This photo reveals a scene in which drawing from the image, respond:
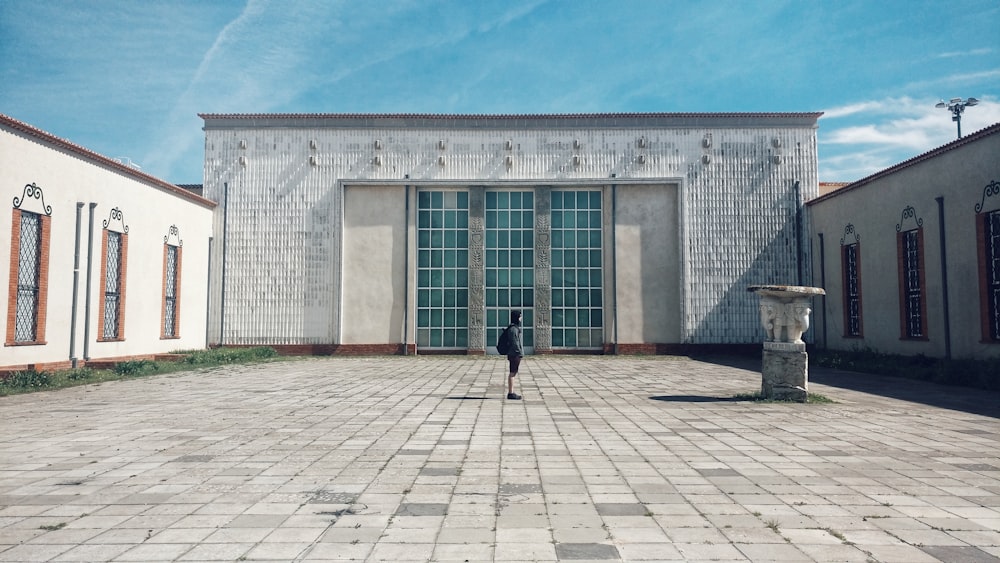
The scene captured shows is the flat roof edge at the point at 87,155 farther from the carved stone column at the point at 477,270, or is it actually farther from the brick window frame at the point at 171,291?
the carved stone column at the point at 477,270

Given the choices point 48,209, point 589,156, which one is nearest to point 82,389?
point 48,209

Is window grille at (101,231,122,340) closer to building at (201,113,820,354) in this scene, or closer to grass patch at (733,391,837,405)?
building at (201,113,820,354)

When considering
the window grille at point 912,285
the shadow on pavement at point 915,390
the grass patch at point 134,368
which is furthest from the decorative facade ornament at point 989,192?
the grass patch at point 134,368

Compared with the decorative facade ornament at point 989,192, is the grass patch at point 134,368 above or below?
below

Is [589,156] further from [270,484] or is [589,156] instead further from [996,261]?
[270,484]

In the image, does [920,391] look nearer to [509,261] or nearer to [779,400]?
[779,400]

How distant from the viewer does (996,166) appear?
14.4 meters

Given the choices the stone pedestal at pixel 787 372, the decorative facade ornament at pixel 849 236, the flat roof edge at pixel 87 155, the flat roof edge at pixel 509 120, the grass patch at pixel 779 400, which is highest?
the flat roof edge at pixel 509 120

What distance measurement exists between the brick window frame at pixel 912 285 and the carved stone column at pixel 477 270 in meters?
13.7

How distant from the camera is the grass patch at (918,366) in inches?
521

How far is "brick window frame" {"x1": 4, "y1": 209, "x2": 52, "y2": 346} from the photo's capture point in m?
14.0

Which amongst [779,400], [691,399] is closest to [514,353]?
[691,399]

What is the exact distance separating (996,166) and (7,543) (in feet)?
60.9

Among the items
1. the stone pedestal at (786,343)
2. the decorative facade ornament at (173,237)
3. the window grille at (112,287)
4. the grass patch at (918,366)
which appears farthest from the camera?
the decorative facade ornament at (173,237)
